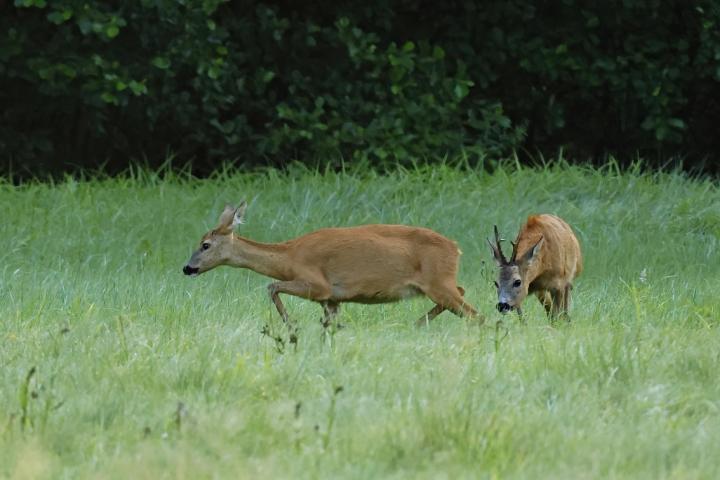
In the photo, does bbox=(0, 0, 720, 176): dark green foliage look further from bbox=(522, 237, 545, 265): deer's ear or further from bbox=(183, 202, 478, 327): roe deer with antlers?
bbox=(522, 237, 545, 265): deer's ear

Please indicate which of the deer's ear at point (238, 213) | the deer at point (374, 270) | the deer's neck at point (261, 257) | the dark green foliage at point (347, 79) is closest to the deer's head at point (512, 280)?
the deer at point (374, 270)

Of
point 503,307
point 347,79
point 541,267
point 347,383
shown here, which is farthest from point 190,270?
point 347,79

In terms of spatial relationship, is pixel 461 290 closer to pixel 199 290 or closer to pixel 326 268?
pixel 326 268

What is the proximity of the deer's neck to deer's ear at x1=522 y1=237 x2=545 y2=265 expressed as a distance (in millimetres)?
1351

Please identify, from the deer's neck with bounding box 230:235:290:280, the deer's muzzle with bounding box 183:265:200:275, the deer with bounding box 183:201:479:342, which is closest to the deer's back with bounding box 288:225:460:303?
the deer with bounding box 183:201:479:342

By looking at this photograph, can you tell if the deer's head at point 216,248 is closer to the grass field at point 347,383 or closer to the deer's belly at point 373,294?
the grass field at point 347,383

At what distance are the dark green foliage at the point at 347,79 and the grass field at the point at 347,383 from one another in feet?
16.7

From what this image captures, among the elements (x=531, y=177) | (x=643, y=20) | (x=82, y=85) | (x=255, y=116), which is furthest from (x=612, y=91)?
(x=82, y=85)

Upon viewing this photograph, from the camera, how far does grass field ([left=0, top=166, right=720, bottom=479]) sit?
16.4 feet

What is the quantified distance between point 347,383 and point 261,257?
2.98 metres

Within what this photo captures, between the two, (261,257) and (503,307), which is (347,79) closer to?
(261,257)

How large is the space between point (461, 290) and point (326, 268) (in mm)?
767

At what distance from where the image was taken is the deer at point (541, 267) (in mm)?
8453

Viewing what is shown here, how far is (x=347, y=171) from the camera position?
1600 cm
